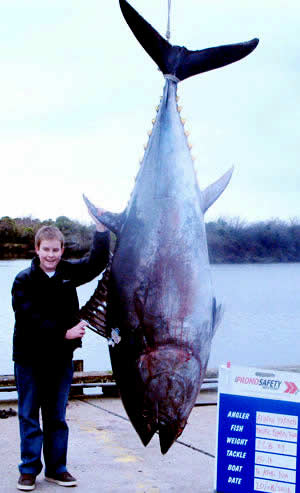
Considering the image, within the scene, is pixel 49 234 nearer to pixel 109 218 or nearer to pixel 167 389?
pixel 109 218

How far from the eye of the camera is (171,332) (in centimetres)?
217

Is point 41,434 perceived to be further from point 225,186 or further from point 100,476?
point 225,186

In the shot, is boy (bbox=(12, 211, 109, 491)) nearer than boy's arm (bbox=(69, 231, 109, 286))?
No

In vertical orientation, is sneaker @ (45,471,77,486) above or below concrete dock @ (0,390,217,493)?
above

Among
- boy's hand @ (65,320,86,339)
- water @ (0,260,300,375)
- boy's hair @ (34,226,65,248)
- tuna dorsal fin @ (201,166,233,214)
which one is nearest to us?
tuna dorsal fin @ (201,166,233,214)

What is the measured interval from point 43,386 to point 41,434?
0.83 ft

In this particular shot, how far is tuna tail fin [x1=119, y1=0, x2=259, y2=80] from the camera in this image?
2.48m

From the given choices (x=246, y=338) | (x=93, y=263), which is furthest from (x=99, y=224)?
(x=246, y=338)

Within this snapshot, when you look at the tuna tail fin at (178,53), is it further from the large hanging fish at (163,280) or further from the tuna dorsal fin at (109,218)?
the tuna dorsal fin at (109,218)

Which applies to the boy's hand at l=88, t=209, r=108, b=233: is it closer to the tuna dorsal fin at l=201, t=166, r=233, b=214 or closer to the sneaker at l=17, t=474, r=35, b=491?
the tuna dorsal fin at l=201, t=166, r=233, b=214

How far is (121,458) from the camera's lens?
395 centimetres

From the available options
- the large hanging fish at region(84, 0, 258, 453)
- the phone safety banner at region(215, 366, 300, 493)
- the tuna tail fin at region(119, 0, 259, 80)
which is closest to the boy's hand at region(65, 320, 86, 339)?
the large hanging fish at region(84, 0, 258, 453)

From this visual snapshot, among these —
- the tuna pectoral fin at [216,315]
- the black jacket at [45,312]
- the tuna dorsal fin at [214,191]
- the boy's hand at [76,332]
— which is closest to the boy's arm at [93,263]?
the black jacket at [45,312]

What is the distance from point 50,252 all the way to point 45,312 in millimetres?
331
